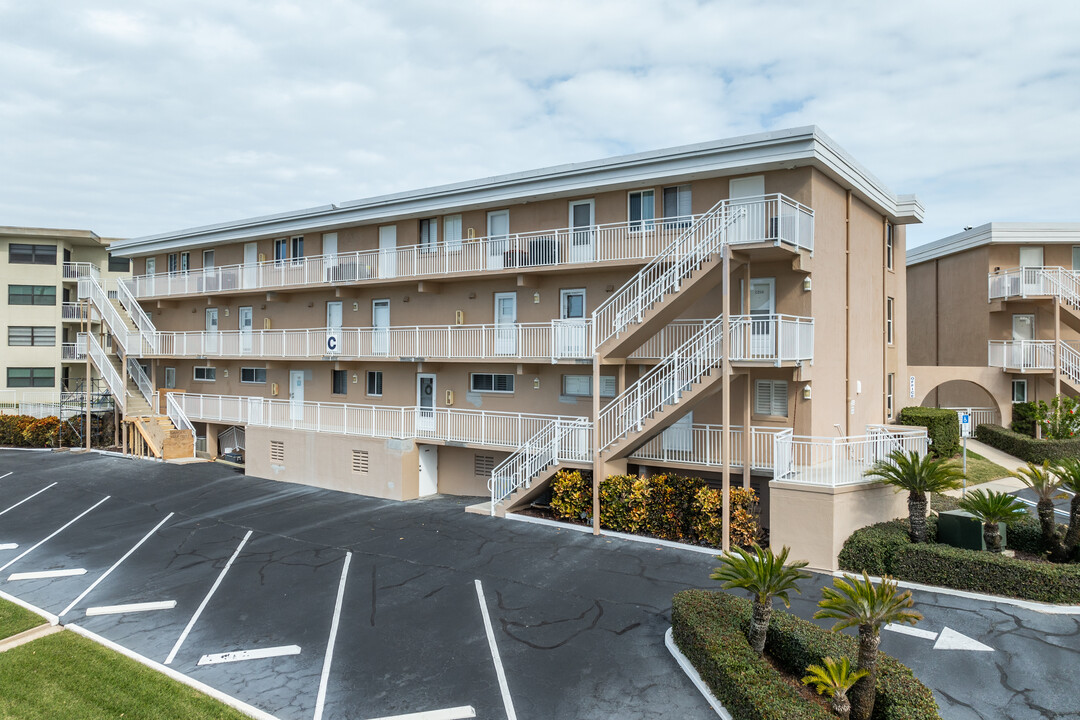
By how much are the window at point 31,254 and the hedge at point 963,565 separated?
44006 millimetres

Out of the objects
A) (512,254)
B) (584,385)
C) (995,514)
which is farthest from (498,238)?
(995,514)

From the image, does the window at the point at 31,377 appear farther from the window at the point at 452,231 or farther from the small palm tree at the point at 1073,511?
the small palm tree at the point at 1073,511

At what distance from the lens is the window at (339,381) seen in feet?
78.4

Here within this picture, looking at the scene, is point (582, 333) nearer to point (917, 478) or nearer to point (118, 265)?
point (917, 478)

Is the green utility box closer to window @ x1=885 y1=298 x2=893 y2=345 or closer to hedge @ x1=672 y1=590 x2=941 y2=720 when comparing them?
hedge @ x1=672 y1=590 x2=941 y2=720

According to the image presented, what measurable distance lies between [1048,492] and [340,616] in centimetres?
1299

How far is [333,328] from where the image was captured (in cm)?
2297

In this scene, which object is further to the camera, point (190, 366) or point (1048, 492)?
point (190, 366)

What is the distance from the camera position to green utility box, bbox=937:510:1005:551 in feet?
40.4

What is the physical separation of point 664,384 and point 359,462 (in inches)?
413

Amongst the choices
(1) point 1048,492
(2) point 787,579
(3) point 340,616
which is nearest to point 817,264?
(1) point 1048,492

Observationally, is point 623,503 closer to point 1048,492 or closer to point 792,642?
point 792,642

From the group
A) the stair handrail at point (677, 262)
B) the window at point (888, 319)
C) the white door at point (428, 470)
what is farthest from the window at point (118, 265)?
the window at point (888, 319)

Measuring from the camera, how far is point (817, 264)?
15.8 m
